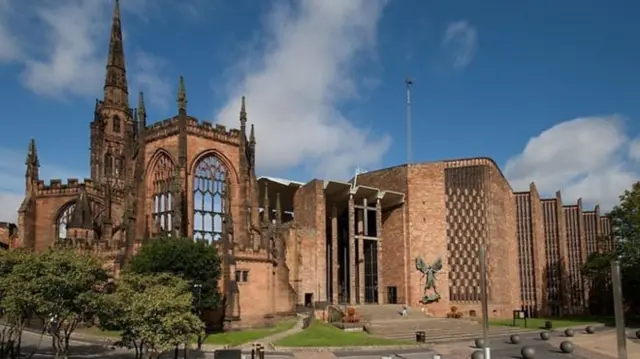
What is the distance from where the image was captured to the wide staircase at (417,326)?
4391 centimetres

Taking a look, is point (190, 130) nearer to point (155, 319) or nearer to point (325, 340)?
point (325, 340)

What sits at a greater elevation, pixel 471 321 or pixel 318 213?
pixel 318 213

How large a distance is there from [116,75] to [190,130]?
99.0 ft

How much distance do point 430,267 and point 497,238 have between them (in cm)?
971

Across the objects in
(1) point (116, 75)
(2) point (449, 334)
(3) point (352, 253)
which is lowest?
(2) point (449, 334)

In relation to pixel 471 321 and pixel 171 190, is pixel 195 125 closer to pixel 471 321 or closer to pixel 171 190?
pixel 171 190

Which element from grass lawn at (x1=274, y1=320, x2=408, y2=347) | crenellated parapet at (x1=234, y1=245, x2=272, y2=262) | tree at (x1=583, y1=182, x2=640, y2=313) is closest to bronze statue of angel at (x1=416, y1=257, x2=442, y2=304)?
tree at (x1=583, y1=182, x2=640, y2=313)

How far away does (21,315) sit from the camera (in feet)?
76.3

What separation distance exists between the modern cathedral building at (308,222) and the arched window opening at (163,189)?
0.13 meters

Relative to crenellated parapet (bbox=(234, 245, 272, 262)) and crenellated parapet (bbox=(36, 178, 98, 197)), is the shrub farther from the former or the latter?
crenellated parapet (bbox=(36, 178, 98, 197))

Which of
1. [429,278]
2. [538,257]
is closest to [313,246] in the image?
[429,278]

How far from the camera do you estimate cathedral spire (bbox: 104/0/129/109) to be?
7169 centimetres

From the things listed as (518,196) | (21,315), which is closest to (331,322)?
(21,315)

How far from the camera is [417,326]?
4925 centimetres
